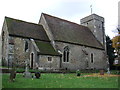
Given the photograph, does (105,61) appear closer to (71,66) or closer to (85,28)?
(85,28)

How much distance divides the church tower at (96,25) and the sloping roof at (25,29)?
15.8 m

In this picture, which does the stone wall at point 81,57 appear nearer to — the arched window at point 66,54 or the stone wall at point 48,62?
the arched window at point 66,54

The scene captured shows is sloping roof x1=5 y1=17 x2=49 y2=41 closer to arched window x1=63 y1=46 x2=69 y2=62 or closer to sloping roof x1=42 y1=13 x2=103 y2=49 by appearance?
sloping roof x1=42 y1=13 x2=103 y2=49

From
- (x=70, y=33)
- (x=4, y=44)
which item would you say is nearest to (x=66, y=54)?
(x=70, y=33)

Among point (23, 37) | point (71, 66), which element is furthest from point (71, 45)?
point (23, 37)

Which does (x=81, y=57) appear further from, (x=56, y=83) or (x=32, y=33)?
(x=56, y=83)

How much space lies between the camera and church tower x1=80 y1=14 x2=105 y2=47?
43.3 meters

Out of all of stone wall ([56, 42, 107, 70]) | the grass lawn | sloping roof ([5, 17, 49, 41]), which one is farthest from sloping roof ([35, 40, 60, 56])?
the grass lawn

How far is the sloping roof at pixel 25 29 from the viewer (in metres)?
29.0

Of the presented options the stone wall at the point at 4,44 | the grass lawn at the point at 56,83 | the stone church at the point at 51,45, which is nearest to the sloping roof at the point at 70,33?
the stone church at the point at 51,45

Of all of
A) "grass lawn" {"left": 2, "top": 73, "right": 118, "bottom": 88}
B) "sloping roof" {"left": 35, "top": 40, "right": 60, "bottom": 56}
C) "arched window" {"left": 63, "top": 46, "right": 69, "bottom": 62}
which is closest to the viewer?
"grass lawn" {"left": 2, "top": 73, "right": 118, "bottom": 88}

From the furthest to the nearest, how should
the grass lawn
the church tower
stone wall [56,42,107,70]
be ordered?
1. the church tower
2. stone wall [56,42,107,70]
3. the grass lawn

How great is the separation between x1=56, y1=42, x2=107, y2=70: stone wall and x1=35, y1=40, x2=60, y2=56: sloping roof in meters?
1.62

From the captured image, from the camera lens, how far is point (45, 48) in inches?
1175
